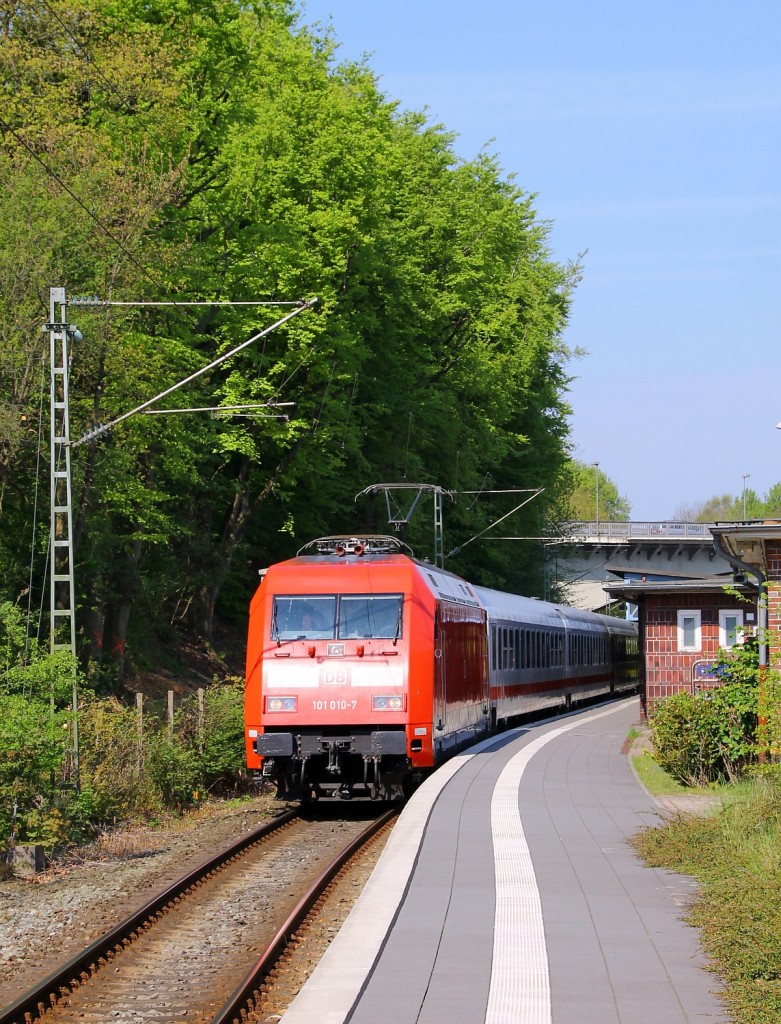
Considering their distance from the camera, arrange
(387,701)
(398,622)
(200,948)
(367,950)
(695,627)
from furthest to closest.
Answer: (695,627), (398,622), (387,701), (200,948), (367,950)

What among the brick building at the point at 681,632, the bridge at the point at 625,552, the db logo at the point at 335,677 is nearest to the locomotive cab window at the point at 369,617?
the db logo at the point at 335,677

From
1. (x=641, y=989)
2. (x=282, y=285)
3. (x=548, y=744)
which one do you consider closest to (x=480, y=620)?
(x=548, y=744)

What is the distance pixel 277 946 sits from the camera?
10.0 m

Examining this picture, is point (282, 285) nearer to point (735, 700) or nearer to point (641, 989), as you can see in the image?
point (735, 700)

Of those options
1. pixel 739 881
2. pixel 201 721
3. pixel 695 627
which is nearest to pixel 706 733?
pixel 739 881

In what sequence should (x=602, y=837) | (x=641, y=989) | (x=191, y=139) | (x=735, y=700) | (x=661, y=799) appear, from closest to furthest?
1. (x=641, y=989)
2. (x=602, y=837)
3. (x=661, y=799)
4. (x=735, y=700)
5. (x=191, y=139)

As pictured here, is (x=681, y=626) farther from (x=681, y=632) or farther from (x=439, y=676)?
(x=439, y=676)

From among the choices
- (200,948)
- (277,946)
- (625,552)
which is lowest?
(200,948)

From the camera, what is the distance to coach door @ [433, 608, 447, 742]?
1934 centimetres

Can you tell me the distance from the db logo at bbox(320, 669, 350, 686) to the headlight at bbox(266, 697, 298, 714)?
0.42 metres

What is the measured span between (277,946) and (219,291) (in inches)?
961

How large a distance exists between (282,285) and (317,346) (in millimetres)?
2536

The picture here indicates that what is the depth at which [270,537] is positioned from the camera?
43.8 meters

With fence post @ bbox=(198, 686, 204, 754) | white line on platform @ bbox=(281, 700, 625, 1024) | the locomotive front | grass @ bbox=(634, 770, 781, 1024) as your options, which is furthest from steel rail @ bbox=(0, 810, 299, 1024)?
fence post @ bbox=(198, 686, 204, 754)
